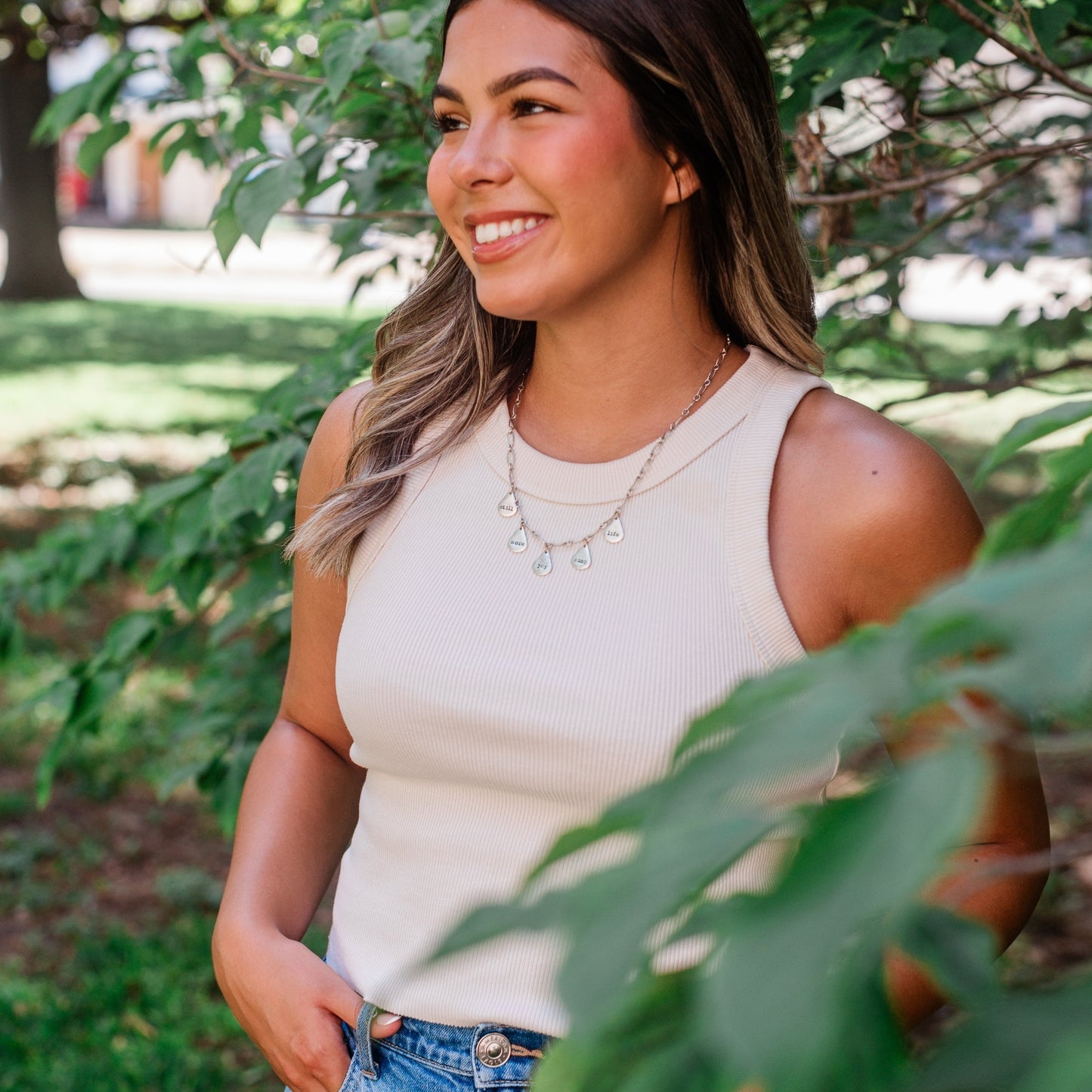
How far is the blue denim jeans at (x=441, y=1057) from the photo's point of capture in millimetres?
1621

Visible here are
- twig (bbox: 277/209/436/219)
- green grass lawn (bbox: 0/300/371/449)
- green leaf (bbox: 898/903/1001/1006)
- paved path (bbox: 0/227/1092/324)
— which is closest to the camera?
green leaf (bbox: 898/903/1001/1006)

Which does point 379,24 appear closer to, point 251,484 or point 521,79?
point 521,79

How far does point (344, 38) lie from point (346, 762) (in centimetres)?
114

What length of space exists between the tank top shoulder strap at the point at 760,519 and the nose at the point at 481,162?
468 mm

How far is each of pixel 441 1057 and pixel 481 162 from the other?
116 cm

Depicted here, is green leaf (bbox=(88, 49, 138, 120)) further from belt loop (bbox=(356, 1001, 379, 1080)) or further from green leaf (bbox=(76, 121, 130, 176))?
belt loop (bbox=(356, 1001, 379, 1080))

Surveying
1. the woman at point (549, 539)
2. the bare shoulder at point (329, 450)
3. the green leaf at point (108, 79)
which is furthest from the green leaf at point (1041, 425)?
the green leaf at point (108, 79)

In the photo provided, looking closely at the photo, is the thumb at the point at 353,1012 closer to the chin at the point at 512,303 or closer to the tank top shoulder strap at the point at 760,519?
the tank top shoulder strap at the point at 760,519

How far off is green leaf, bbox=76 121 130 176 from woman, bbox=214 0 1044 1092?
0.87 metres

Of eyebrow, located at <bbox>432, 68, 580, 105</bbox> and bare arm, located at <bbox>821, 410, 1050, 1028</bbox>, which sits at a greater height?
eyebrow, located at <bbox>432, 68, 580, 105</bbox>

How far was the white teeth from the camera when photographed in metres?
1.80

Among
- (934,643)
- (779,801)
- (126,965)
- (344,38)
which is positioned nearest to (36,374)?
(126,965)

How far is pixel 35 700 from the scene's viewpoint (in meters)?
2.73

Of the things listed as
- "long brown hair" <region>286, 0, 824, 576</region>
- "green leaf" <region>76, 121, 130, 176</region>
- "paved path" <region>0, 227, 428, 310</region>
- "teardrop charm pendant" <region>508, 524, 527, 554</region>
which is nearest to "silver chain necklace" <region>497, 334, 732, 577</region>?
"teardrop charm pendant" <region>508, 524, 527, 554</region>
